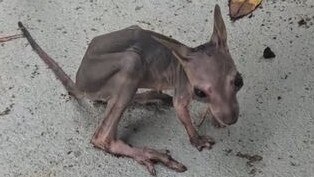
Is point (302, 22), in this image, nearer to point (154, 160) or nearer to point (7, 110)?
point (154, 160)

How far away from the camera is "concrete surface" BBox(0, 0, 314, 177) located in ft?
7.79

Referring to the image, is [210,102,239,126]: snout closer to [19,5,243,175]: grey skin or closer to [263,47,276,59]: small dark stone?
[19,5,243,175]: grey skin

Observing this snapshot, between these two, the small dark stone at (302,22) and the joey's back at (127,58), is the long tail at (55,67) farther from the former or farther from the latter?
the small dark stone at (302,22)

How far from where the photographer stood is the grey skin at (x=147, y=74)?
84.7 inches

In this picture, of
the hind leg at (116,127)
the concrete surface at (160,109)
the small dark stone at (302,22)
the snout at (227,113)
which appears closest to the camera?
the snout at (227,113)

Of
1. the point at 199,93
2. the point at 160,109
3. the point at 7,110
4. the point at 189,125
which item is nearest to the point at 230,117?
the point at 199,93

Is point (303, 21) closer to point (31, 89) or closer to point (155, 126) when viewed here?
point (155, 126)

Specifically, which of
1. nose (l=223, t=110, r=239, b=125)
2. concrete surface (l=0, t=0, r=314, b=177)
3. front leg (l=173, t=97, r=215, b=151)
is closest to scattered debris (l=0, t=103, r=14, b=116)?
concrete surface (l=0, t=0, r=314, b=177)

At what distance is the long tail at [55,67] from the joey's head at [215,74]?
0.55 m

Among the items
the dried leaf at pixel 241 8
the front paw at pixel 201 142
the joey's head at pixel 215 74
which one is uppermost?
the joey's head at pixel 215 74

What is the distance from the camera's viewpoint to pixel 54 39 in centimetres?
293

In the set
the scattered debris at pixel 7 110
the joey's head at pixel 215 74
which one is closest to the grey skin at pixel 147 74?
the joey's head at pixel 215 74

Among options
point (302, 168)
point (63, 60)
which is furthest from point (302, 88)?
point (63, 60)

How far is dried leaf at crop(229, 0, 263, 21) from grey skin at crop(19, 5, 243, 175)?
0.60 m
